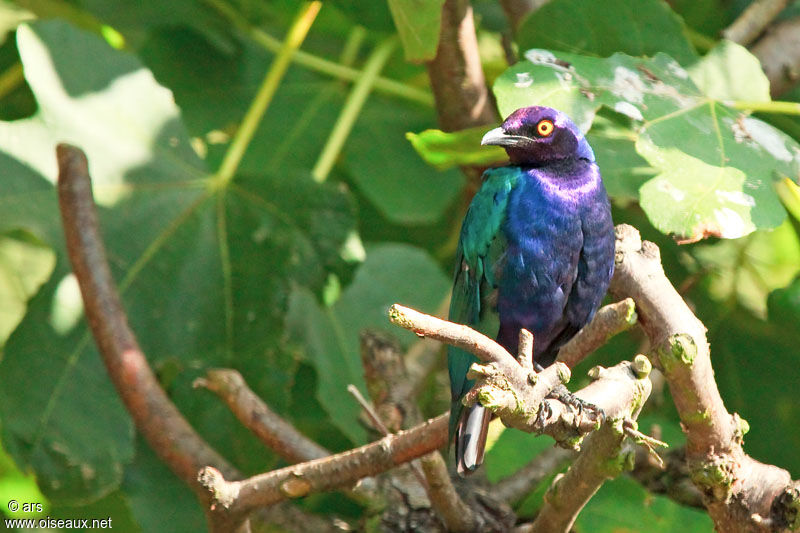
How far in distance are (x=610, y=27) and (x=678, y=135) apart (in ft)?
1.67

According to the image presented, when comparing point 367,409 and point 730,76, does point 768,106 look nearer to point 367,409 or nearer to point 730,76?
point 730,76

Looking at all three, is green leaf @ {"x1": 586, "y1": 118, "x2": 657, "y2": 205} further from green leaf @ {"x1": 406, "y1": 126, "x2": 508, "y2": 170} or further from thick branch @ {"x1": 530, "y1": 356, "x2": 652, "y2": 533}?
thick branch @ {"x1": 530, "y1": 356, "x2": 652, "y2": 533}

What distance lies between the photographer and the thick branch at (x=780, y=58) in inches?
122

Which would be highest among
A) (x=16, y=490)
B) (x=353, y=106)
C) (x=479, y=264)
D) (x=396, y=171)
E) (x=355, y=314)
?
(x=479, y=264)

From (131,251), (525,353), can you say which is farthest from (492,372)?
(131,251)

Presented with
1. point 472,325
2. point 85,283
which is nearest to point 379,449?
point 472,325

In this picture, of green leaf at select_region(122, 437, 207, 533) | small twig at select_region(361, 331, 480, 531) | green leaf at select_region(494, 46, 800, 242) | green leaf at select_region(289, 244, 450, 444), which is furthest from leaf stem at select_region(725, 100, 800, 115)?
green leaf at select_region(122, 437, 207, 533)

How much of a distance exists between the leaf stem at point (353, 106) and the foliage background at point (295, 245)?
0.15ft

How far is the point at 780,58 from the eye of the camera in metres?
3.12

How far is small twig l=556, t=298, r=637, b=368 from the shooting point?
190 cm

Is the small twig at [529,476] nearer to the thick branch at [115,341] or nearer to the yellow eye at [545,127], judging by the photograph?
the thick branch at [115,341]

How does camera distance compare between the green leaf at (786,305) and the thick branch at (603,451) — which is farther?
the green leaf at (786,305)

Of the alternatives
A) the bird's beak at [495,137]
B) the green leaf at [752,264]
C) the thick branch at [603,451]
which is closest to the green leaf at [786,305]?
the green leaf at [752,264]

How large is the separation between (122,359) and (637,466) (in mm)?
1419
